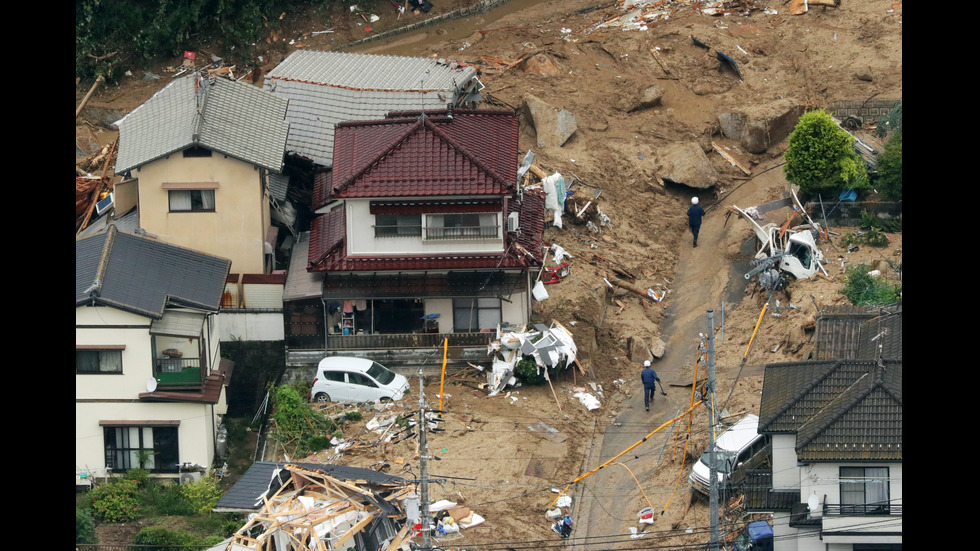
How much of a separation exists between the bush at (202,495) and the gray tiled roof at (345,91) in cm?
1364

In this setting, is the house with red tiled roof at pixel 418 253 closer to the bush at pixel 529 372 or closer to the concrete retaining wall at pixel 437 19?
the bush at pixel 529 372

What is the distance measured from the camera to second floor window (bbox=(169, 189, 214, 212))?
4888 centimetres

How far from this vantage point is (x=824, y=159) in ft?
166

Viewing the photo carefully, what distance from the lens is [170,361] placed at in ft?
145

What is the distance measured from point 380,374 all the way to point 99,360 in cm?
782

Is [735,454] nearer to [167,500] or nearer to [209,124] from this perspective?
[167,500]

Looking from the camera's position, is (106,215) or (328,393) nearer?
(328,393)

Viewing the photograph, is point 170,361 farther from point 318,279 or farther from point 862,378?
point 862,378

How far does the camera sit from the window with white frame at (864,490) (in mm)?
33781

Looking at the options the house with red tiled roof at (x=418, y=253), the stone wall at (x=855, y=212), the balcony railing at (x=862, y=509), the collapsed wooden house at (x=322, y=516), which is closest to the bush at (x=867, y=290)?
the stone wall at (x=855, y=212)

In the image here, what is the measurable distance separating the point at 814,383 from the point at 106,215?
25.8m

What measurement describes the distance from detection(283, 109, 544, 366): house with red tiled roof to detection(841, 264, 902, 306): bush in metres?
9.03

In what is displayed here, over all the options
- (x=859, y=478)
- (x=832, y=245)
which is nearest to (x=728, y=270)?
(x=832, y=245)

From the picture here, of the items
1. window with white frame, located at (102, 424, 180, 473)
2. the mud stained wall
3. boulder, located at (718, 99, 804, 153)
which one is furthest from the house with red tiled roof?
boulder, located at (718, 99, 804, 153)
